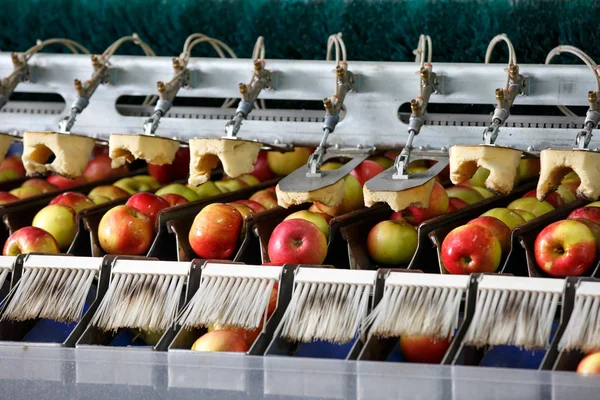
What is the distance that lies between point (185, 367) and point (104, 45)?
1564 mm

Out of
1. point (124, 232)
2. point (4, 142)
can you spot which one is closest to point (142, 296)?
point (124, 232)

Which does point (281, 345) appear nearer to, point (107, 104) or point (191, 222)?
point (191, 222)

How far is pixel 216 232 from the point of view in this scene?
2188 millimetres

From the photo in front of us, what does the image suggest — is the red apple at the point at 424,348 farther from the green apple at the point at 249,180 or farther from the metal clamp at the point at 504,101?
the green apple at the point at 249,180

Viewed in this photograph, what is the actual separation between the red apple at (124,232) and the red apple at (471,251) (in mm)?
726

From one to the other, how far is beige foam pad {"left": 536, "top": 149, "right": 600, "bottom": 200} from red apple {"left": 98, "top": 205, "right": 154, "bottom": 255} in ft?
3.04

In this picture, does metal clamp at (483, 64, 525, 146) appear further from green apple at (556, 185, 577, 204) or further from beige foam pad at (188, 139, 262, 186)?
beige foam pad at (188, 139, 262, 186)

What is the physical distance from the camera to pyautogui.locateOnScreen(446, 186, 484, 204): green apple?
2393 mm

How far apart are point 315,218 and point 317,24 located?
0.77 metres

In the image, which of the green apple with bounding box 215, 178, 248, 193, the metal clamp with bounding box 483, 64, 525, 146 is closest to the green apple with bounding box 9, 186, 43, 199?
the green apple with bounding box 215, 178, 248, 193

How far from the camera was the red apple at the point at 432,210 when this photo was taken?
2213 mm

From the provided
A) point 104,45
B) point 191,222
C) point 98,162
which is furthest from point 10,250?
point 104,45

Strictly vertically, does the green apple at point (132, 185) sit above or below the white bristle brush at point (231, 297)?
below

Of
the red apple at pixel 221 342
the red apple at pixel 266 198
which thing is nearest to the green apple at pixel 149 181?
the red apple at pixel 266 198
